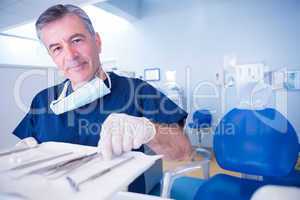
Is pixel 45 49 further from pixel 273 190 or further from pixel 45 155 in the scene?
pixel 273 190

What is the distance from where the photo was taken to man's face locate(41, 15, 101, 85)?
0.57 m

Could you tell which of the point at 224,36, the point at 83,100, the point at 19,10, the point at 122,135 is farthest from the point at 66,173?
the point at 224,36

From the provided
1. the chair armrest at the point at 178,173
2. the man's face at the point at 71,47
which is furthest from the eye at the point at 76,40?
the chair armrest at the point at 178,173

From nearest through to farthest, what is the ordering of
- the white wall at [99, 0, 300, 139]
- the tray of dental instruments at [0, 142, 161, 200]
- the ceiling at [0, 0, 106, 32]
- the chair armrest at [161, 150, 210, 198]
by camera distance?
the tray of dental instruments at [0, 142, 161, 200] < the chair armrest at [161, 150, 210, 198] < the ceiling at [0, 0, 106, 32] < the white wall at [99, 0, 300, 139]

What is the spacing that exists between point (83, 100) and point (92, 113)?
49 millimetres

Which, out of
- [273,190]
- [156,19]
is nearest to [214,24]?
[156,19]

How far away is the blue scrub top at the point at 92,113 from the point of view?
61cm

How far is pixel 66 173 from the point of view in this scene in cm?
29

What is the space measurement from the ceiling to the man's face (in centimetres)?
10

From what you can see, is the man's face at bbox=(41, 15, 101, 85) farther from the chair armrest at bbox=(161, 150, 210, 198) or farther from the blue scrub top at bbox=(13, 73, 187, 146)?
the chair armrest at bbox=(161, 150, 210, 198)

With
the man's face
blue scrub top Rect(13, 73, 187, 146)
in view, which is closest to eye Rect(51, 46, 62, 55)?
the man's face

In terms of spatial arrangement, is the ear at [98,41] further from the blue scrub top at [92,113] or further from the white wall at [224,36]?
the white wall at [224,36]

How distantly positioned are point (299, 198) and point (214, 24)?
6.24 feet

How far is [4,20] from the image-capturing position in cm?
70
